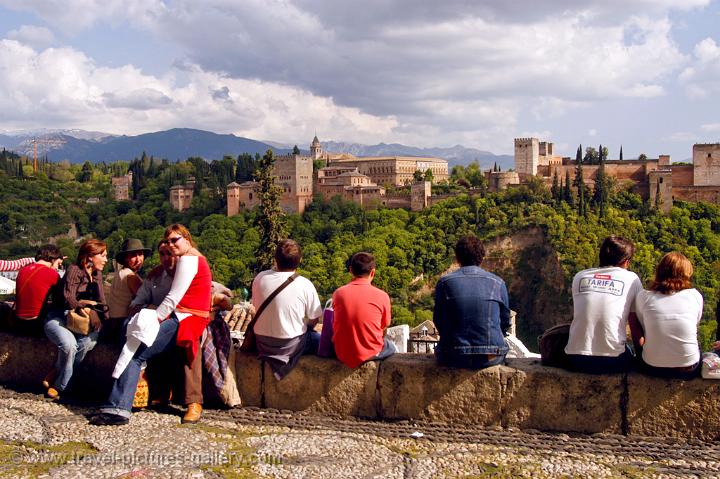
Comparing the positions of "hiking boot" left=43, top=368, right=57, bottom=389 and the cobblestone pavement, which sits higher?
"hiking boot" left=43, top=368, right=57, bottom=389

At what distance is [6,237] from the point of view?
79688 mm

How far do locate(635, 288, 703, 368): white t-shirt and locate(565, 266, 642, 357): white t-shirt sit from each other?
16 cm

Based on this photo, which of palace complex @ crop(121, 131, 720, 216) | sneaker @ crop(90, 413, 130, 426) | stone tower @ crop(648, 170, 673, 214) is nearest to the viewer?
sneaker @ crop(90, 413, 130, 426)

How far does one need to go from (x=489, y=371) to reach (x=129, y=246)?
11.3ft

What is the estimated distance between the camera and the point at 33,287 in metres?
6.73

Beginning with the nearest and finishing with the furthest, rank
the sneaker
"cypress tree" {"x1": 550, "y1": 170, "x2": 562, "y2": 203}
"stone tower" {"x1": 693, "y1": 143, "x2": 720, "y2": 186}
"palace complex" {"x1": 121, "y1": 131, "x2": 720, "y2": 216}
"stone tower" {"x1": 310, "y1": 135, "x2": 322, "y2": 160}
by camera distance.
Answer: the sneaker
"cypress tree" {"x1": 550, "y1": 170, "x2": 562, "y2": 203}
"palace complex" {"x1": 121, "y1": 131, "x2": 720, "y2": 216}
"stone tower" {"x1": 693, "y1": 143, "x2": 720, "y2": 186}
"stone tower" {"x1": 310, "y1": 135, "x2": 322, "y2": 160}

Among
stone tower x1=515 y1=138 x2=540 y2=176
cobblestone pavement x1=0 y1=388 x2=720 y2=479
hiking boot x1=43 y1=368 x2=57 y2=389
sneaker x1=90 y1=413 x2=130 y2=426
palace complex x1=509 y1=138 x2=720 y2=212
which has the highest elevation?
stone tower x1=515 y1=138 x2=540 y2=176

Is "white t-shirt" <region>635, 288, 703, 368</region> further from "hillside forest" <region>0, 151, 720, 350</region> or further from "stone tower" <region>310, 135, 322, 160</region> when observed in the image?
"stone tower" <region>310, 135, 322, 160</region>

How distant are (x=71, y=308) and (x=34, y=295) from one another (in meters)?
0.62

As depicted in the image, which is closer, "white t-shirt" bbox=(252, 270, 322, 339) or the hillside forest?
"white t-shirt" bbox=(252, 270, 322, 339)

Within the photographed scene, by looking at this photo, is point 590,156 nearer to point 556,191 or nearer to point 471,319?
point 556,191

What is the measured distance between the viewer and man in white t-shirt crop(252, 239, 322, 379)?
584 centimetres

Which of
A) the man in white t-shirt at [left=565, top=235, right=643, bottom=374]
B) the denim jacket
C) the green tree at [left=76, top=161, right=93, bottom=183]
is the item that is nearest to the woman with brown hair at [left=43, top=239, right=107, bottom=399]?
the denim jacket

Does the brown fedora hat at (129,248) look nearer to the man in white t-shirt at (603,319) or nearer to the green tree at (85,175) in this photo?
the man in white t-shirt at (603,319)
